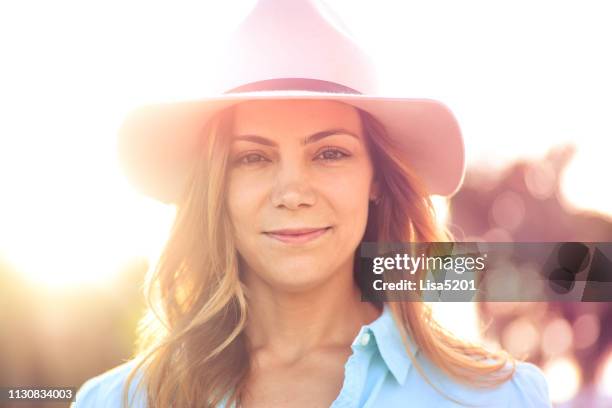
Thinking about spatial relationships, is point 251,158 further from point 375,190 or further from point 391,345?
point 391,345

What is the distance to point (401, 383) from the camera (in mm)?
1437

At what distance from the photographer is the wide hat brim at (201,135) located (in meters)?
1.47

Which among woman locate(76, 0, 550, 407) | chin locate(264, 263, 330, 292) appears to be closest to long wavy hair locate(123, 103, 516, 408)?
woman locate(76, 0, 550, 407)

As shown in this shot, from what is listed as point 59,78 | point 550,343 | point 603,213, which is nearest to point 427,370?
point 603,213

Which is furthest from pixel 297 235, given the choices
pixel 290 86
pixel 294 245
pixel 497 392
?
pixel 497 392

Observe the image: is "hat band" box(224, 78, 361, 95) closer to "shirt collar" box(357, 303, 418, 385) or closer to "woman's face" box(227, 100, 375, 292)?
"woman's face" box(227, 100, 375, 292)

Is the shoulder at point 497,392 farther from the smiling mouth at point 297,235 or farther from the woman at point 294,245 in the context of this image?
the smiling mouth at point 297,235

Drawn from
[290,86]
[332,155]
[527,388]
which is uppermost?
[290,86]

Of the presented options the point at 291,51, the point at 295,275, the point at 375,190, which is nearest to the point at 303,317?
the point at 295,275

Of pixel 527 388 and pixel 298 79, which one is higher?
pixel 298 79

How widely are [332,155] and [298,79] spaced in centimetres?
14

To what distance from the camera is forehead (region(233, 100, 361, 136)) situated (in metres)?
1.42

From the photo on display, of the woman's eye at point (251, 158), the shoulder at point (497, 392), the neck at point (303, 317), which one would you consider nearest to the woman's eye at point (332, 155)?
the woman's eye at point (251, 158)

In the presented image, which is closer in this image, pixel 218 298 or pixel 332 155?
pixel 332 155
